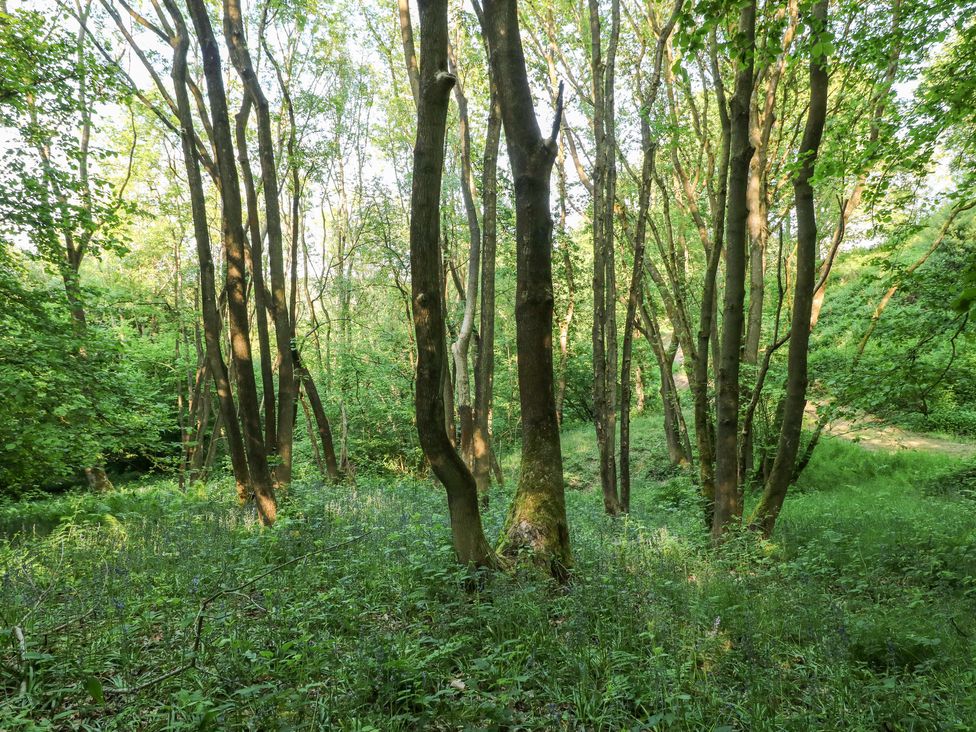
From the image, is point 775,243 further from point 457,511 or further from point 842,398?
point 457,511

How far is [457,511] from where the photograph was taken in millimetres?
4531

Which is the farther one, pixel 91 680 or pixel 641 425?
pixel 641 425

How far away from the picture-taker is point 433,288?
4.37m

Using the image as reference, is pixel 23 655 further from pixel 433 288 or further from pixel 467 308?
pixel 467 308

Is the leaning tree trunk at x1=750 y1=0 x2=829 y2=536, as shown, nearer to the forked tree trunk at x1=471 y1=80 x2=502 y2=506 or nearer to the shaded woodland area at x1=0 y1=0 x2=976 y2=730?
the shaded woodland area at x1=0 y1=0 x2=976 y2=730

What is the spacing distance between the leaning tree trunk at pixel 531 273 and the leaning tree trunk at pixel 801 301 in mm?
3300

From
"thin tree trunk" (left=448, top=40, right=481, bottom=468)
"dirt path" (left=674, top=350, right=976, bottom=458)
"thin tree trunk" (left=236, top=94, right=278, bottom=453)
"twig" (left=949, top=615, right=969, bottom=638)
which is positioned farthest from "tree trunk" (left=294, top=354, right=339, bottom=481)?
"twig" (left=949, top=615, right=969, bottom=638)

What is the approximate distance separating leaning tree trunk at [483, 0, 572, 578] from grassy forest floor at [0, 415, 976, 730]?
2.80ft

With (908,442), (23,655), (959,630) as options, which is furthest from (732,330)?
(908,442)

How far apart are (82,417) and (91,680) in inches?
370

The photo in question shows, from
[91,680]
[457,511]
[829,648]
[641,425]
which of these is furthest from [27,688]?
[641,425]

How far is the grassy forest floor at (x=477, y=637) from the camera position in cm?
278

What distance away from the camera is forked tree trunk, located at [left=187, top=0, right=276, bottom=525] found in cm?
782

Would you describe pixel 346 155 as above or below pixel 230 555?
above
